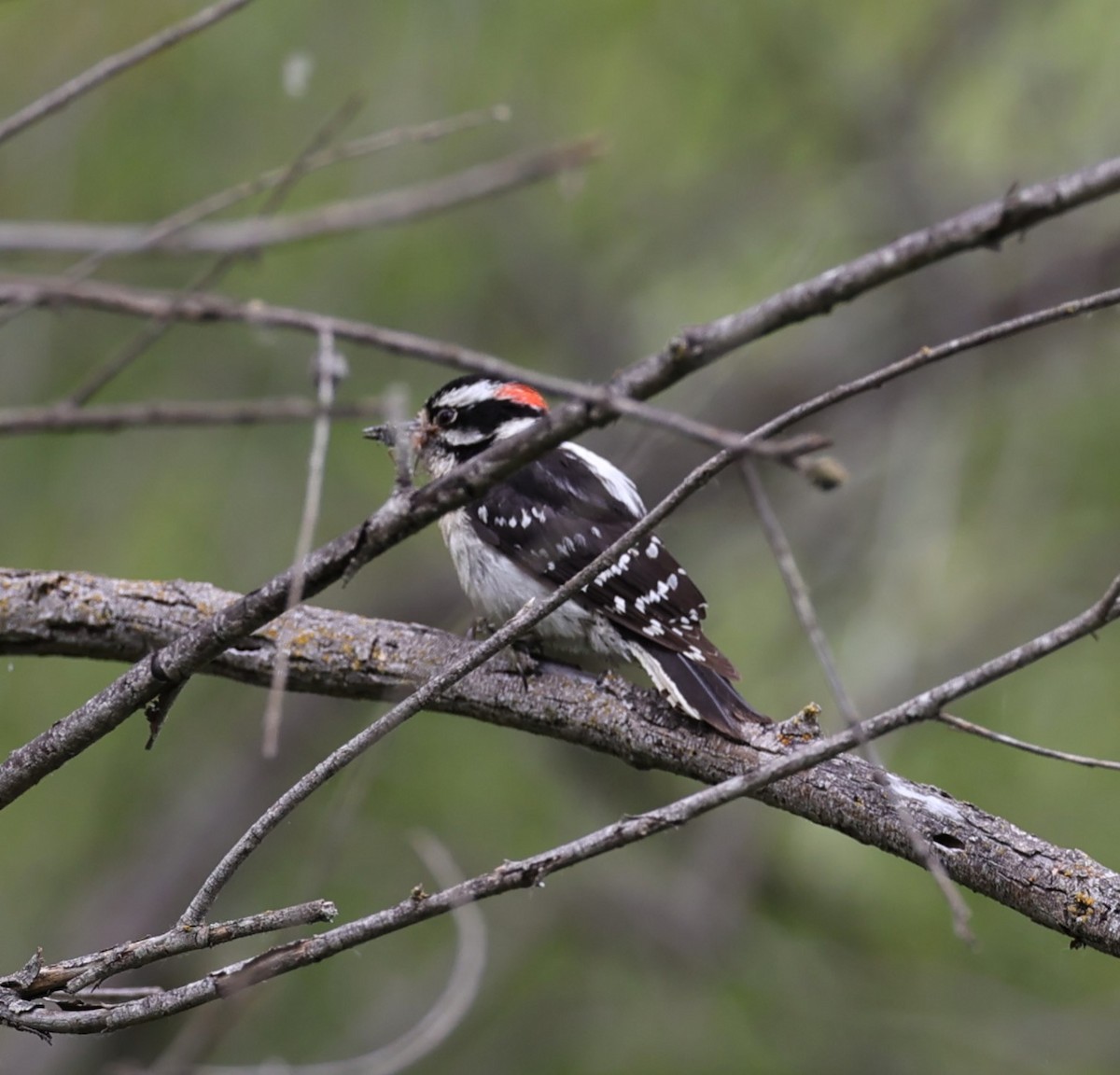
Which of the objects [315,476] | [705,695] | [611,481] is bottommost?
[315,476]

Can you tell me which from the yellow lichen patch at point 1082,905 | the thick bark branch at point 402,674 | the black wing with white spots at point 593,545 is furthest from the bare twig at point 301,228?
the yellow lichen patch at point 1082,905

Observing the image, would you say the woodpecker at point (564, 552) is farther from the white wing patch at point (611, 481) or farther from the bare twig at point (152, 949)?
the bare twig at point (152, 949)

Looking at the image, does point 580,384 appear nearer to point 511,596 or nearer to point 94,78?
point 94,78

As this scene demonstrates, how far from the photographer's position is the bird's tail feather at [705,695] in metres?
3.20

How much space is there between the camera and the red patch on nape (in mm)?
4826

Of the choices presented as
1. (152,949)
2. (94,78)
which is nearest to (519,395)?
(94,78)

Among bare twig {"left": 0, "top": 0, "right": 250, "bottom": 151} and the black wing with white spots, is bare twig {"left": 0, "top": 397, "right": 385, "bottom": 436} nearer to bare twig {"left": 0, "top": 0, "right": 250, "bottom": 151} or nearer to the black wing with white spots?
bare twig {"left": 0, "top": 0, "right": 250, "bottom": 151}

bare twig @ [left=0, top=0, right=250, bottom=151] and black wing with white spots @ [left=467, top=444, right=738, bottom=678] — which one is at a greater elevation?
black wing with white spots @ [left=467, top=444, right=738, bottom=678]

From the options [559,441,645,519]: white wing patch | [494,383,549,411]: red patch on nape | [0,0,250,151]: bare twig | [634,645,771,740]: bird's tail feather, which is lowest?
[634,645,771,740]: bird's tail feather

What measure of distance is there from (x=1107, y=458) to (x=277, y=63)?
4890mm

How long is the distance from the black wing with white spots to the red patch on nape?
320 millimetres

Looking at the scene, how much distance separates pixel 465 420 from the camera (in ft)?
15.8

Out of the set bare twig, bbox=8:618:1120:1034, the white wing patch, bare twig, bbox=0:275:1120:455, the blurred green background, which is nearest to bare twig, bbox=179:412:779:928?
bare twig, bbox=8:618:1120:1034

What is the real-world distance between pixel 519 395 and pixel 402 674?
1.75 m
